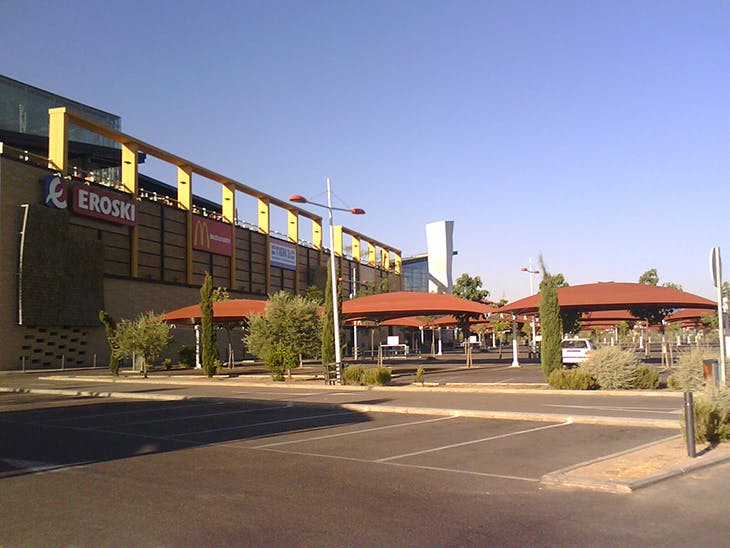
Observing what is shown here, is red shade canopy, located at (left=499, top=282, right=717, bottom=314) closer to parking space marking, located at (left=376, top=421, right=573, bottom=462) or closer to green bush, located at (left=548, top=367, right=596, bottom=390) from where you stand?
green bush, located at (left=548, top=367, right=596, bottom=390)

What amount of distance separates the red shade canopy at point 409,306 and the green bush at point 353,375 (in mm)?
5540

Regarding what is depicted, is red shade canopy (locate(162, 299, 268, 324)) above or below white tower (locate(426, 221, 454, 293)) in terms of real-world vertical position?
below

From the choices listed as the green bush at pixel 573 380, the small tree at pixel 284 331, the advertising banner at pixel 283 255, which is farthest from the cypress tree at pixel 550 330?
the advertising banner at pixel 283 255

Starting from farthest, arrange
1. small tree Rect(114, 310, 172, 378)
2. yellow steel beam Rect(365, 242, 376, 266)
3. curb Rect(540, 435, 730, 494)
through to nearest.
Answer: yellow steel beam Rect(365, 242, 376, 266), small tree Rect(114, 310, 172, 378), curb Rect(540, 435, 730, 494)

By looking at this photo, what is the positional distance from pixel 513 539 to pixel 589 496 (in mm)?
2046

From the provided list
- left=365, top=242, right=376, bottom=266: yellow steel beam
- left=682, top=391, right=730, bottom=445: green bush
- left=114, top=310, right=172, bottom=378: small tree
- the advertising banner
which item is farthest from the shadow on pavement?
left=365, top=242, right=376, bottom=266: yellow steel beam

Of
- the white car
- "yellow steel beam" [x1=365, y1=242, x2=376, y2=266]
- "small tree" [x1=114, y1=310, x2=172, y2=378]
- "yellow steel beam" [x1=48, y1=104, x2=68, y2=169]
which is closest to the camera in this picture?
the white car

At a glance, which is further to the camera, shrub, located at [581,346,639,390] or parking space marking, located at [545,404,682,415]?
shrub, located at [581,346,639,390]

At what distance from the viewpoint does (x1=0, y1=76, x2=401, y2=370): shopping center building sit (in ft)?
132

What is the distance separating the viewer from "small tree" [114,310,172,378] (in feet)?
113

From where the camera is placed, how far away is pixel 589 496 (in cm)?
795

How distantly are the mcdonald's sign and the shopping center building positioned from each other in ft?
0.28

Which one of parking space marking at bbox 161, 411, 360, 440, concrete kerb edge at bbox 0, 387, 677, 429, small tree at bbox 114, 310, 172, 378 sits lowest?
parking space marking at bbox 161, 411, 360, 440

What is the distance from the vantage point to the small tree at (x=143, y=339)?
34594mm
